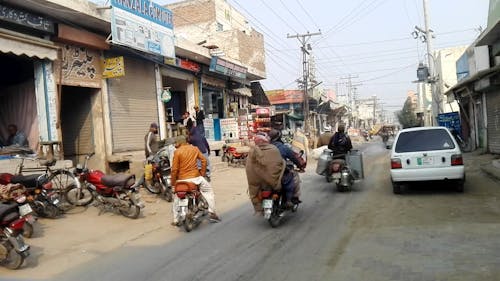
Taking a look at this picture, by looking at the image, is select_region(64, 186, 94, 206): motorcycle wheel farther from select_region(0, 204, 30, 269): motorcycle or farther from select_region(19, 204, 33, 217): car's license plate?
select_region(0, 204, 30, 269): motorcycle

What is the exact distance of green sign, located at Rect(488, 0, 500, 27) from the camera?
1341 centimetres

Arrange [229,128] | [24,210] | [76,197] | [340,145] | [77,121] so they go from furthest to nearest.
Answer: [229,128]
[77,121]
[340,145]
[76,197]
[24,210]

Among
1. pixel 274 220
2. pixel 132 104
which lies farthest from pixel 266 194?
pixel 132 104

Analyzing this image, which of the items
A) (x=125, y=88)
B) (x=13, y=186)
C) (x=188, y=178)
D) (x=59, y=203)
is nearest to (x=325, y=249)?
(x=188, y=178)

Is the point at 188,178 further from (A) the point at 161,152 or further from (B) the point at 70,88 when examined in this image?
(B) the point at 70,88

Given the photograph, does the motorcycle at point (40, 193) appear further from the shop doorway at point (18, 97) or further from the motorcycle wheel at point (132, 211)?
the shop doorway at point (18, 97)

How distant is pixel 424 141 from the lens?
10141mm

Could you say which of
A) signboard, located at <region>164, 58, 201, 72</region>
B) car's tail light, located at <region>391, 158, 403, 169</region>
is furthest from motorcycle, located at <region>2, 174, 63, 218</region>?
signboard, located at <region>164, 58, 201, 72</region>

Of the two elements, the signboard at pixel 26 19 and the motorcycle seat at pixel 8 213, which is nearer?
the motorcycle seat at pixel 8 213

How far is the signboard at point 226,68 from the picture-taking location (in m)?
20.1

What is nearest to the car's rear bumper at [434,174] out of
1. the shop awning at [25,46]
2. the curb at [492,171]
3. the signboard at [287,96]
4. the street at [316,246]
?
the street at [316,246]

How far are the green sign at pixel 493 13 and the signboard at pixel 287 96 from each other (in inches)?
1235

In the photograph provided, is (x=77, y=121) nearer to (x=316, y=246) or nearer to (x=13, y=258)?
(x=13, y=258)

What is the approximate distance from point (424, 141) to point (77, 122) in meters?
10.1
